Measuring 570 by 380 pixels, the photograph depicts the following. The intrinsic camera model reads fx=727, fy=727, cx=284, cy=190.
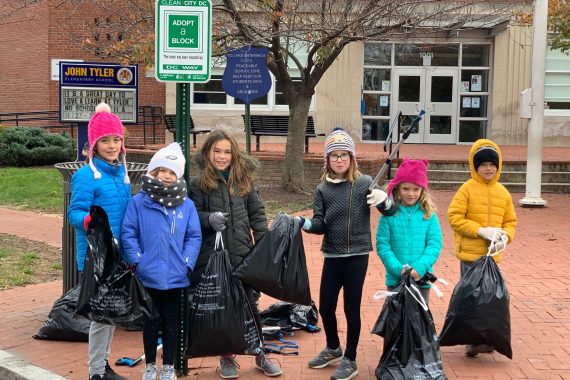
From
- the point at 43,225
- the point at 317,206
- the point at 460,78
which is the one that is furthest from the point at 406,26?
the point at 460,78

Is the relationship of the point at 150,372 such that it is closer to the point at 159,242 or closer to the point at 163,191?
the point at 159,242

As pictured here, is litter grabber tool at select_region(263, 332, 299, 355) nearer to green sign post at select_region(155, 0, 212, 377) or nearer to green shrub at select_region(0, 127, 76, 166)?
green sign post at select_region(155, 0, 212, 377)

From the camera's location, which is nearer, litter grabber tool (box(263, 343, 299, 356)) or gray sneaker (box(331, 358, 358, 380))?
gray sneaker (box(331, 358, 358, 380))

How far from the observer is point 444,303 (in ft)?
22.7

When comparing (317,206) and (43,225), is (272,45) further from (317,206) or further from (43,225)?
(317,206)

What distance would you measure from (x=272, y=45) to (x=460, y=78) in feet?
37.8

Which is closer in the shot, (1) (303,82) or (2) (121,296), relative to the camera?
(2) (121,296)

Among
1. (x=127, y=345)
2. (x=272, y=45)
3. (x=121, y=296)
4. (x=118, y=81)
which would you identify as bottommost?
(x=127, y=345)

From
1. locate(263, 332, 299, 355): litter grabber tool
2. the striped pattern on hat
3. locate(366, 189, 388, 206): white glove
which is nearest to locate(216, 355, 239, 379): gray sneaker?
locate(263, 332, 299, 355): litter grabber tool

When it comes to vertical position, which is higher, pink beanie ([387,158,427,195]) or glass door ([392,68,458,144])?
glass door ([392,68,458,144])

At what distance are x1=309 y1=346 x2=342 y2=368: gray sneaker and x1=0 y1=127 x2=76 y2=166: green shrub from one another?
15.3 m

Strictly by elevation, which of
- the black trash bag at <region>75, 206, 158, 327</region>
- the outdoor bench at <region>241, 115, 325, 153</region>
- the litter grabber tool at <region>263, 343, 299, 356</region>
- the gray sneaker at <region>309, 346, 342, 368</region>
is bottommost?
the litter grabber tool at <region>263, 343, 299, 356</region>

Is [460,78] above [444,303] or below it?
above

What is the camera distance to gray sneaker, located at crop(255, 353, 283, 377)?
5086 mm
